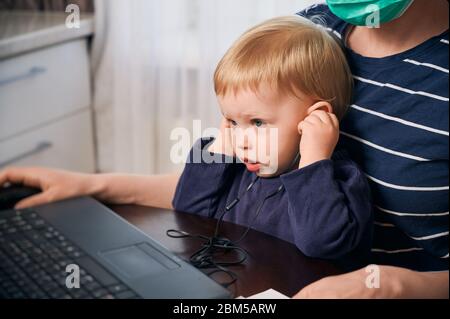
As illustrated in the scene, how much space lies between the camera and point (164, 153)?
2.32 meters

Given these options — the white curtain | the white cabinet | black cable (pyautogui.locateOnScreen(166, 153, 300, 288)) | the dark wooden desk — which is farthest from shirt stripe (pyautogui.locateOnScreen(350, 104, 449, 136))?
the white cabinet

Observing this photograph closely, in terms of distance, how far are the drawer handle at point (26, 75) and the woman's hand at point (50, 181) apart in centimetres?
108

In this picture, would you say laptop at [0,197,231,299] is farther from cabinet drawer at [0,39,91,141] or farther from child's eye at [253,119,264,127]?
cabinet drawer at [0,39,91,141]

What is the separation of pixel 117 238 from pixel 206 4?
4.44 ft

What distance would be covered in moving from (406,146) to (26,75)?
4.87 ft

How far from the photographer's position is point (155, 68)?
7.28 ft

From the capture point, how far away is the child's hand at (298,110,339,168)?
85cm

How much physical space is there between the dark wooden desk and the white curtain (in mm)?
1083

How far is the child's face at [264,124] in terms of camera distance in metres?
0.90

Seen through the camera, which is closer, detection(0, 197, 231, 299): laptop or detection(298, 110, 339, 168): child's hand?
detection(0, 197, 231, 299): laptop

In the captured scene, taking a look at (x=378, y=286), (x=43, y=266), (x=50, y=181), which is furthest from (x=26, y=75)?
(x=378, y=286)

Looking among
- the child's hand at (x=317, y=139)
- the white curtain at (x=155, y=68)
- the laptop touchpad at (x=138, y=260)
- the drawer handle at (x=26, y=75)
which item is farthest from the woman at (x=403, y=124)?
the drawer handle at (x=26, y=75)
